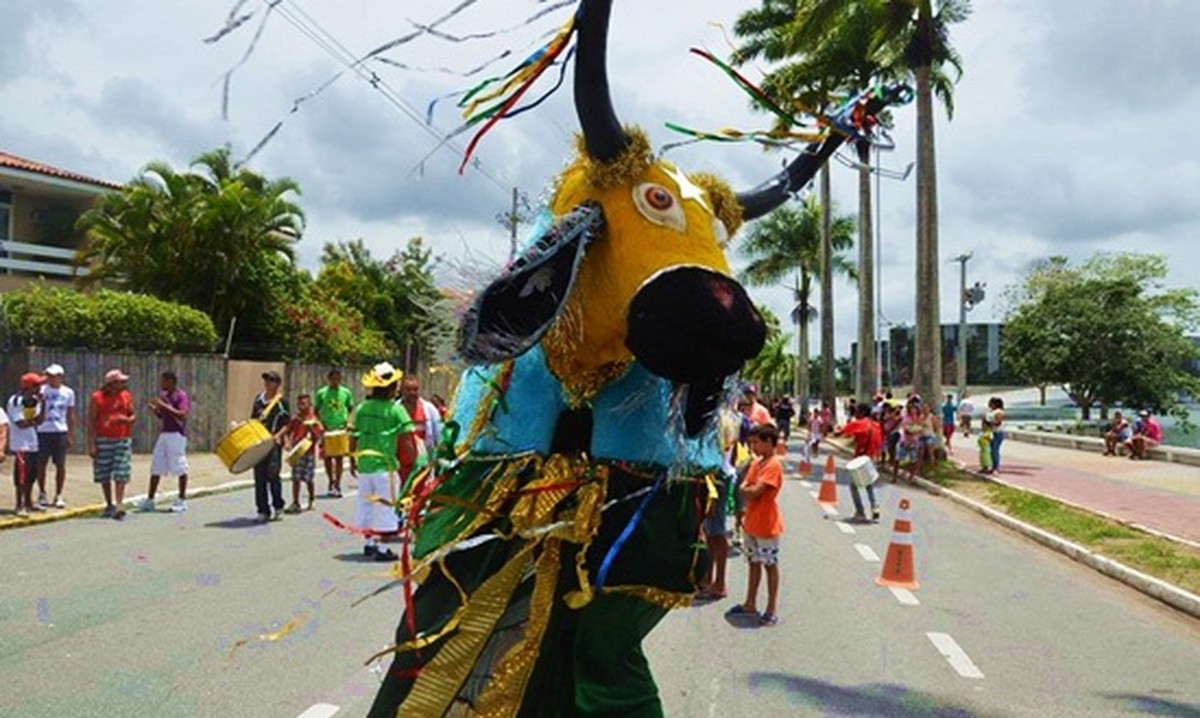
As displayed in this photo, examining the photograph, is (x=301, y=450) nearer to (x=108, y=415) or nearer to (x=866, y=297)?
(x=108, y=415)

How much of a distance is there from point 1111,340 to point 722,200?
3392 cm

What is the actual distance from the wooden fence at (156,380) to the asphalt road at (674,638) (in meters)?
8.38

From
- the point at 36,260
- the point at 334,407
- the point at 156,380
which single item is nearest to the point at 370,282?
the point at 36,260

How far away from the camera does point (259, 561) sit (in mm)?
8625

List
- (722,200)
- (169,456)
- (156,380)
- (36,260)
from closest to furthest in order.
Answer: (722,200), (169,456), (156,380), (36,260)

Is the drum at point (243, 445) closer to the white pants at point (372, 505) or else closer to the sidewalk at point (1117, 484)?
the white pants at point (372, 505)

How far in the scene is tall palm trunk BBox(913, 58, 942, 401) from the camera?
784 inches

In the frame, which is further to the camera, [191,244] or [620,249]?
[191,244]

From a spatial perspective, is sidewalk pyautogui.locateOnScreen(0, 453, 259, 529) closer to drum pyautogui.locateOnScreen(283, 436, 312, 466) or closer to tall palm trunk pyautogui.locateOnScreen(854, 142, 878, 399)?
drum pyautogui.locateOnScreen(283, 436, 312, 466)

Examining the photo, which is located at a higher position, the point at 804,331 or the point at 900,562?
the point at 804,331

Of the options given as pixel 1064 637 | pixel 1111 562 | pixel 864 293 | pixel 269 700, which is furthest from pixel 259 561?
pixel 864 293

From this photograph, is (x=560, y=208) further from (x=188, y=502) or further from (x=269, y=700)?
(x=188, y=502)

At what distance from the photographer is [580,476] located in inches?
109

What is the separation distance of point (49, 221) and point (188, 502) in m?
18.0
